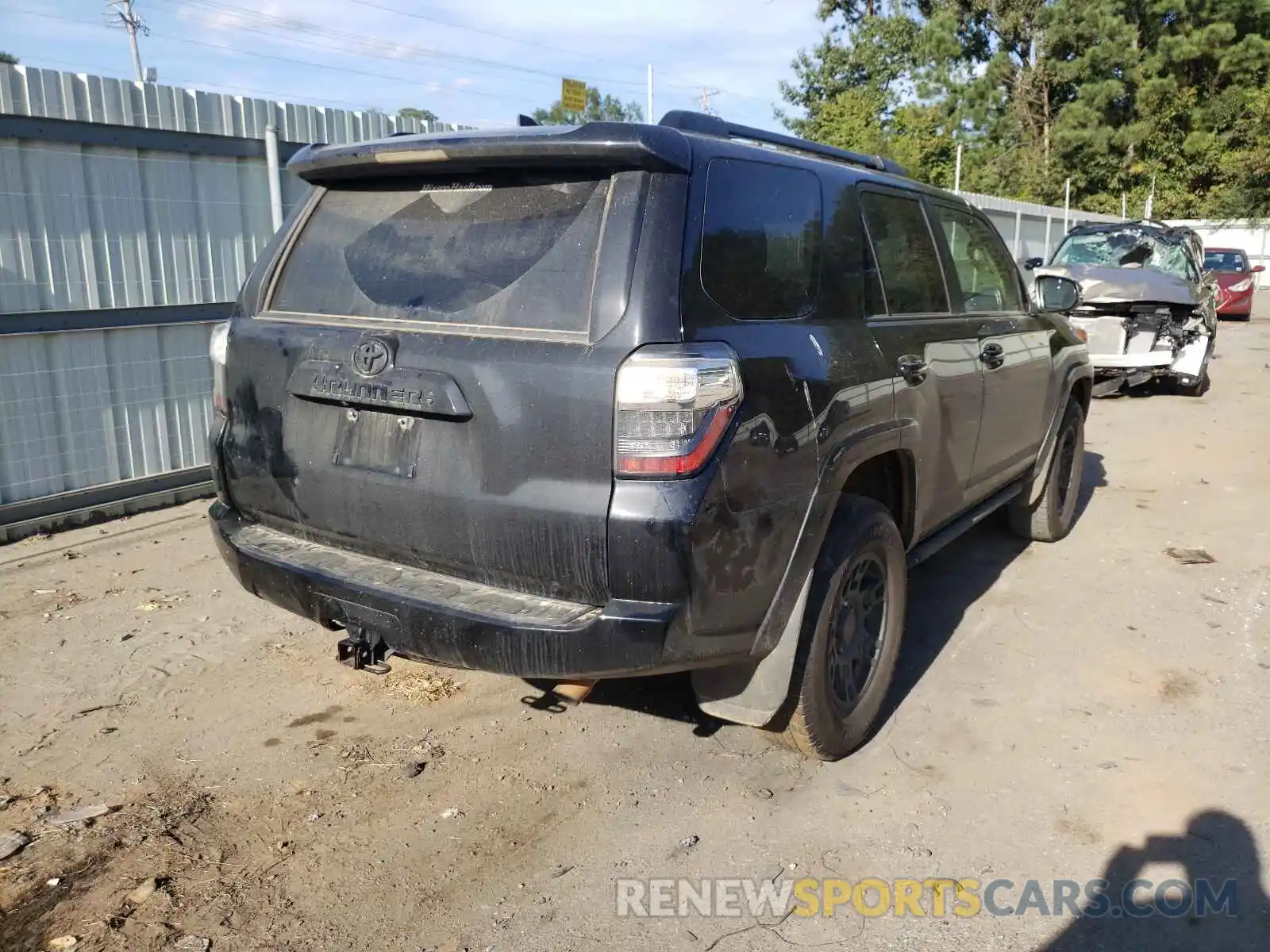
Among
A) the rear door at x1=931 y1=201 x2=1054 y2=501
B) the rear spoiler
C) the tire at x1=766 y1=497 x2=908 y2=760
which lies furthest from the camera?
the rear door at x1=931 y1=201 x2=1054 y2=501

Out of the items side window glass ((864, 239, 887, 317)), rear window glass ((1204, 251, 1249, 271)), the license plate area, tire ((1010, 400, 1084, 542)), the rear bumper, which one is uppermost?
rear window glass ((1204, 251, 1249, 271))

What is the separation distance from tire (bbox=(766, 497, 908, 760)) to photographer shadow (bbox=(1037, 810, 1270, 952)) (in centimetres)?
91

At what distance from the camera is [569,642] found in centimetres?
254

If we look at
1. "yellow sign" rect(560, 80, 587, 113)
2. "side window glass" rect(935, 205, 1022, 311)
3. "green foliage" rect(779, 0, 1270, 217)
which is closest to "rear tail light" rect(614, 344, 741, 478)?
"side window glass" rect(935, 205, 1022, 311)

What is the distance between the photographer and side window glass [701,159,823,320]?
108 inches

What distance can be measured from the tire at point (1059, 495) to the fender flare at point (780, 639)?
317cm

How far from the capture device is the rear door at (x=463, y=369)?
2.55m

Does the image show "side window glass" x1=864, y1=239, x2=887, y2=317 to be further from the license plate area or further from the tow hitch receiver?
the tow hitch receiver

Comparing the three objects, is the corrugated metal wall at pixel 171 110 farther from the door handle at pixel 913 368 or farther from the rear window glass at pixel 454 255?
the door handle at pixel 913 368

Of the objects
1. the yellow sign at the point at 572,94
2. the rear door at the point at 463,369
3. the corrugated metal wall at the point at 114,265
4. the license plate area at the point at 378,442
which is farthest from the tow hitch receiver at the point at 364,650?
the yellow sign at the point at 572,94

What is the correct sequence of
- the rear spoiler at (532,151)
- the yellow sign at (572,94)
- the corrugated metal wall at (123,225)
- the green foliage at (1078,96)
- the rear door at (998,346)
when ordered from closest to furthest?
the rear spoiler at (532,151) → the rear door at (998,346) → the corrugated metal wall at (123,225) → the yellow sign at (572,94) → the green foliage at (1078,96)

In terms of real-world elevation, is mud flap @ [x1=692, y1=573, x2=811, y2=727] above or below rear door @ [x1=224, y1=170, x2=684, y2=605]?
below

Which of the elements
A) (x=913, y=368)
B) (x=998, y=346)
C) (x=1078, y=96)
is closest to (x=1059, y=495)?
(x=998, y=346)

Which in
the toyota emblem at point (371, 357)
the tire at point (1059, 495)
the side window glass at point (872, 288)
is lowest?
the tire at point (1059, 495)
